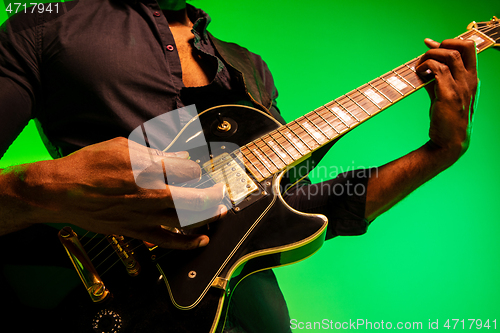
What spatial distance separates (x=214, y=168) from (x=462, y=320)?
1193mm

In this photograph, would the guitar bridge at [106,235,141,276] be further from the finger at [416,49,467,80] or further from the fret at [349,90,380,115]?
the finger at [416,49,467,80]

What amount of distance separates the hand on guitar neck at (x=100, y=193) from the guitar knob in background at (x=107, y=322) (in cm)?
14

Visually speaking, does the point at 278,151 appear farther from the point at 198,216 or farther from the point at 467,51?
the point at 467,51

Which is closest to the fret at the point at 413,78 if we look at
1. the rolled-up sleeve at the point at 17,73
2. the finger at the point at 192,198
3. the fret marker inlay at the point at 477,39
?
the fret marker inlay at the point at 477,39

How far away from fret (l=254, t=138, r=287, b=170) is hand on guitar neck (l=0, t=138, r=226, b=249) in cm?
22

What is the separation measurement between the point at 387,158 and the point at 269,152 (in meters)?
0.99

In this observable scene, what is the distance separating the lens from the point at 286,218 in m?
0.61

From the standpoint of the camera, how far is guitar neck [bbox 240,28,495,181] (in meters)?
0.67

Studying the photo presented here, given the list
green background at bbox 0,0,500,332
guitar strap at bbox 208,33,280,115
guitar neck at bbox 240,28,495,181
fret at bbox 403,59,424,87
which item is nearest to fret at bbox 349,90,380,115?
guitar neck at bbox 240,28,495,181

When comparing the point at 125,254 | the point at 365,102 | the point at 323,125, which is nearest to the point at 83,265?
the point at 125,254

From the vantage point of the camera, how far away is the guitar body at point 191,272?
1.61 feet

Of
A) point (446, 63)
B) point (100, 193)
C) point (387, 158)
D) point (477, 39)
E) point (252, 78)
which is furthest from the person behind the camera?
point (387, 158)

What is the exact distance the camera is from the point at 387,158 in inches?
56.2

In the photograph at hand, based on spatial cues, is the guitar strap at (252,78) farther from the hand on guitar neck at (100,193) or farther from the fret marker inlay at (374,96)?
the hand on guitar neck at (100,193)
